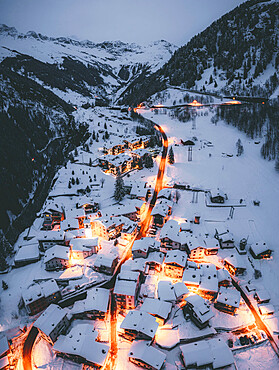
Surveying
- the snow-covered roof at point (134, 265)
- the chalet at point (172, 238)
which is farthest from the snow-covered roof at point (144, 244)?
the chalet at point (172, 238)

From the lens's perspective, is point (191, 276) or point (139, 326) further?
point (191, 276)

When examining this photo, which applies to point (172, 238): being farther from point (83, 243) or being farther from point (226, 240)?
point (83, 243)

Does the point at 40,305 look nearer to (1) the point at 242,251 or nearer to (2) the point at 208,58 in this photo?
(1) the point at 242,251

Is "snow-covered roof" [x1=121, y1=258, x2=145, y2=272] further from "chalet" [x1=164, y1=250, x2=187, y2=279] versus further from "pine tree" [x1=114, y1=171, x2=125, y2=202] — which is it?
"pine tree" [x1=114, y1=171, x2=125, y2=202]

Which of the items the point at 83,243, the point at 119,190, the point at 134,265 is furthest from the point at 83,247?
the point at 119,190

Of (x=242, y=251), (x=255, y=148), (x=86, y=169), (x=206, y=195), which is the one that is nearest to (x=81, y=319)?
(x=242, y=251)

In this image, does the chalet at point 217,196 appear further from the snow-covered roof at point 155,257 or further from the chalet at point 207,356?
→ the chalet at point 207,356

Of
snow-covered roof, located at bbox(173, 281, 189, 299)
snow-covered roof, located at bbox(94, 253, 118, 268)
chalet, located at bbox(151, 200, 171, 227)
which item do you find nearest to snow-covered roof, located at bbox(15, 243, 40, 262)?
snow-covered roof, located at bbox(94, 253, 118, 268)
